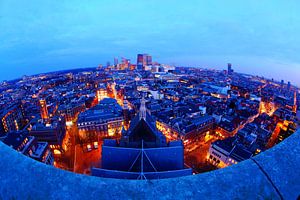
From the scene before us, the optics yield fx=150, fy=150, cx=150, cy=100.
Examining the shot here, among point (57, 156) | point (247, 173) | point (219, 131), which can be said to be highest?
point (247, 173)

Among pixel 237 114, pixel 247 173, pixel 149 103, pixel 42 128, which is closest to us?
pixel 247 173

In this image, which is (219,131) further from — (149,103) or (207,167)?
(149,103)

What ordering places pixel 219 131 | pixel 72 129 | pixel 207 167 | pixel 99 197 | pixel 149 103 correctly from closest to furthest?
1. pixel 99 197
2. pixel 207 167
3. pixel 219 131
4. pixel 72 129
5. pixel 149 103

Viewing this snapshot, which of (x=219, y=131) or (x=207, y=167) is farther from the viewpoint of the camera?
(x=219, y=131)

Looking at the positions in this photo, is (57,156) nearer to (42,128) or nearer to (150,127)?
(42,128)

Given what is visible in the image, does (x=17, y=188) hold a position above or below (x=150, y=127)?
above

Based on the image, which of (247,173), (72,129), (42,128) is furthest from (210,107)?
(247,173)
